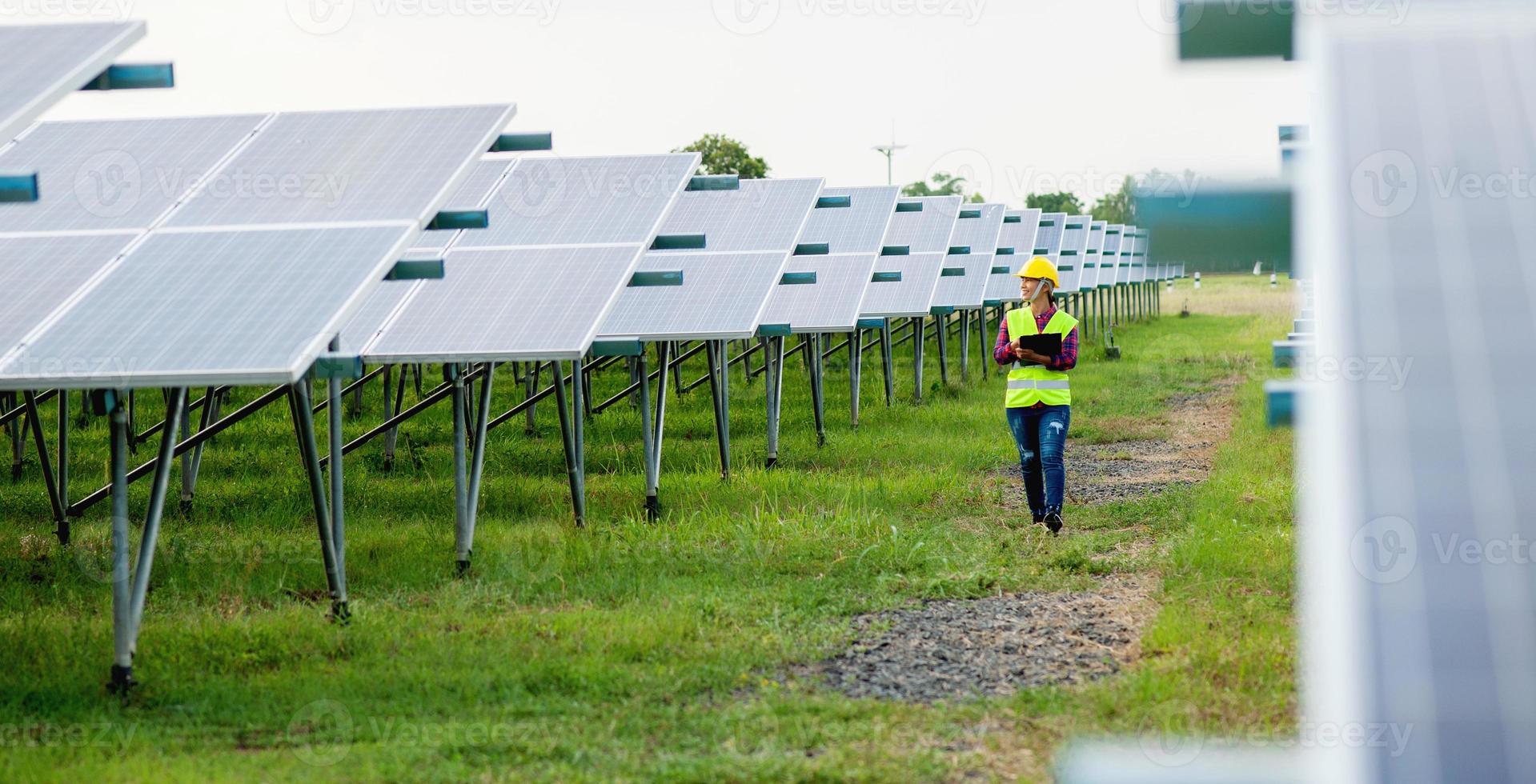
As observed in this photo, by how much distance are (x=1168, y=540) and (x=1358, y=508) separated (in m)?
7.09

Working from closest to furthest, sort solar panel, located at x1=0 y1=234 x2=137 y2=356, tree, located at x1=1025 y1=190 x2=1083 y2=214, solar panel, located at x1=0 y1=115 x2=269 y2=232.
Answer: solar panel, located at x1=0 y1=234 x2=137 y2=356
solar panel, located at x1=0 y1=115 x2=269 y2=232
tree, located at x1=1025 y1=190 x2=1083 y2=214

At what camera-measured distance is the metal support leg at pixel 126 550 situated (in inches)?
211

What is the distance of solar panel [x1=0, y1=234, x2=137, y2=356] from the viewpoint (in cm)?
576

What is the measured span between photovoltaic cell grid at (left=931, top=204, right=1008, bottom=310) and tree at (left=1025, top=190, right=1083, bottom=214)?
47.7m

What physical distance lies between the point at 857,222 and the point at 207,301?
10.8 metres

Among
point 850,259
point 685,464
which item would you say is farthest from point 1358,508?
point 850,259

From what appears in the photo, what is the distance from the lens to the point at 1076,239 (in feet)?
103

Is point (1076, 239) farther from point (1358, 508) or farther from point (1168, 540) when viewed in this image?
point (1358, 508)

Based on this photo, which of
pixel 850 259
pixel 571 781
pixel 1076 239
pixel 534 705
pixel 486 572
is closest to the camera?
pixel 571 781

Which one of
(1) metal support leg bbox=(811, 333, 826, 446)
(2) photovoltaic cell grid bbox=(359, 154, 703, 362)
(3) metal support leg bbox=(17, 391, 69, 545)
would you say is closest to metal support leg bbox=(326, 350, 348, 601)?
(2) photovoltaic cell grid bbox=(359, 154, 703, 362)

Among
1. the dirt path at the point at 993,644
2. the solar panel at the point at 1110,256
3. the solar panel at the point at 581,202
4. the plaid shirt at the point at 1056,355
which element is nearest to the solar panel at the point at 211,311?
the dirt path at the point at 993,644

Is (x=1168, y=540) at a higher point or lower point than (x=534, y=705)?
lower

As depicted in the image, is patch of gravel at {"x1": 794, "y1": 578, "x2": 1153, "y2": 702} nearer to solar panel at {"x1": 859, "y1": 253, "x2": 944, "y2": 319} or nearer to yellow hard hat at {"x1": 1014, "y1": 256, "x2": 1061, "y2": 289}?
yellow hard hat at {"x1": 1014, "y1": 256, "x2": 1061, "y2": 289}

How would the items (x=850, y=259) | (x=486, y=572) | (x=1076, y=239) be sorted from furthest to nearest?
(x=1076, y=239), (x=850, y=259), (x=486, y=572)
